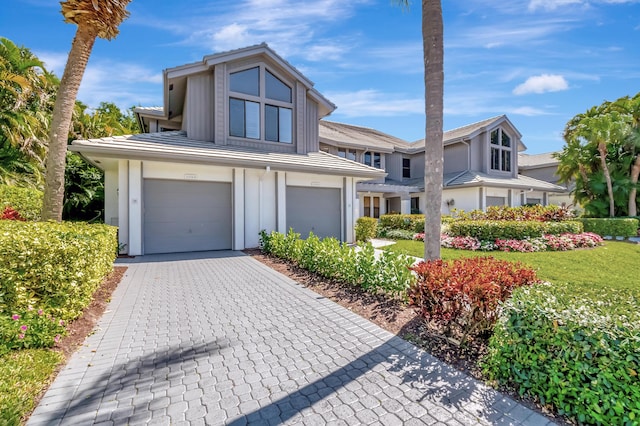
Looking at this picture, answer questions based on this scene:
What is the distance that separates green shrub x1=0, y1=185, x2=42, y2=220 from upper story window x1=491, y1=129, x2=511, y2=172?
90.8 ft

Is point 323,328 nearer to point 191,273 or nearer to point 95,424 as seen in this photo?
point 95,424

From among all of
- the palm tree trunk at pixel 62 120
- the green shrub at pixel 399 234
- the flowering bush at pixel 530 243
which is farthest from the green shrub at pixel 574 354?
the green shrub at pixel 399 234

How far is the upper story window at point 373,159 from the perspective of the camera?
72.9ft

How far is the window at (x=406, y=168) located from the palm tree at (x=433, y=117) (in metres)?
20.2

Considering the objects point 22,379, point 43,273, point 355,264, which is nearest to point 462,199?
point 355,264

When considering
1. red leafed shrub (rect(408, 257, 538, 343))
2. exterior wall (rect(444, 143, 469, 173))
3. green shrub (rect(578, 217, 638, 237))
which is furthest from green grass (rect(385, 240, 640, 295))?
exterior wall (rect(444, 143, 469, 173))

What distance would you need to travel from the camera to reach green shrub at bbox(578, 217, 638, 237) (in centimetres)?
1554

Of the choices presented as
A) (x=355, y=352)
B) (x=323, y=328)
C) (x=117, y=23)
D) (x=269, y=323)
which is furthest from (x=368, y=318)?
(x=117, y=23)

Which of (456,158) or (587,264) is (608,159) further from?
(587,264)

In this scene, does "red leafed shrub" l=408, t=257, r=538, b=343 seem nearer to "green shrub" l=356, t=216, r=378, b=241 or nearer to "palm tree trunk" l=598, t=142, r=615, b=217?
"green shrub" l=356, t=216, r=378, b=241

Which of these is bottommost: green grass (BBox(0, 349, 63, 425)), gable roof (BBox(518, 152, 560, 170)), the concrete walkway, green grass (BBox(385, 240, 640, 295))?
the concrete walkway

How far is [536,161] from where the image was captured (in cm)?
3200

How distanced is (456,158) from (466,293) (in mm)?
22423

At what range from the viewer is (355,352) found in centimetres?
379
